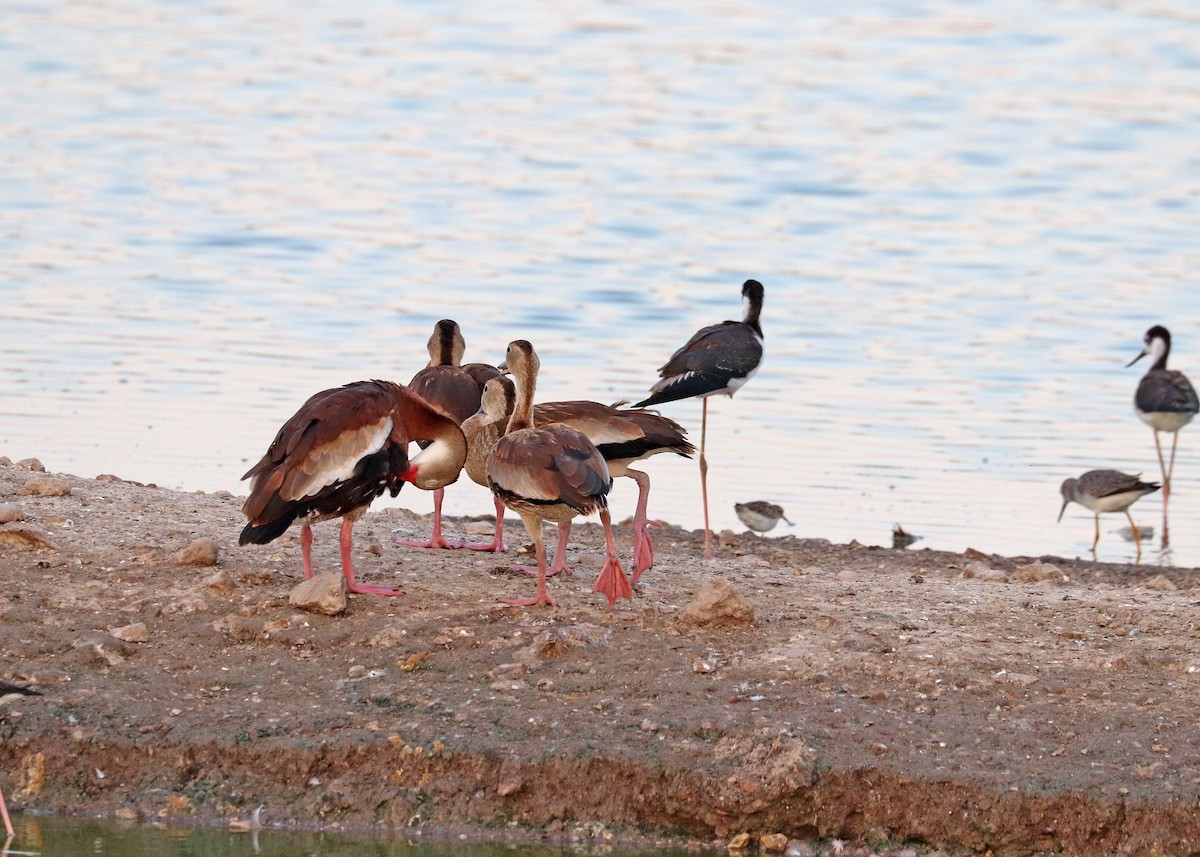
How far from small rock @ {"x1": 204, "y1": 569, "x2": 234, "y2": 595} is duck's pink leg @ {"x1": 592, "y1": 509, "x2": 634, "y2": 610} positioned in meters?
1.57

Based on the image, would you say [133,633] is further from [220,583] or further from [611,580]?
[611,580]

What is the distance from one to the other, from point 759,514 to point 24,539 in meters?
4.71

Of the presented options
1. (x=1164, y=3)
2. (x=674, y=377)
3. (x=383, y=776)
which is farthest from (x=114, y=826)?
(x=1164, y=3)

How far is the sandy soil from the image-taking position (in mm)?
7168

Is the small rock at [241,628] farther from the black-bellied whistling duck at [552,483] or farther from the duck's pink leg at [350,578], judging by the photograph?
the black-bellied whistling duck at [552,483]

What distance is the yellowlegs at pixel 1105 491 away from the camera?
504 inches

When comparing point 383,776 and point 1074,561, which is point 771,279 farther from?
point 383,776

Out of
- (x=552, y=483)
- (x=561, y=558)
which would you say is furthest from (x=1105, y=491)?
(x=552, y=483)

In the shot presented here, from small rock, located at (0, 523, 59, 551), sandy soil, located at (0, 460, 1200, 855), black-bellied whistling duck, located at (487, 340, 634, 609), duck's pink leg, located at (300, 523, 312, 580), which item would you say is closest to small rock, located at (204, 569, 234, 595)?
sandy soil, located at (0, 460, 1200, 855)

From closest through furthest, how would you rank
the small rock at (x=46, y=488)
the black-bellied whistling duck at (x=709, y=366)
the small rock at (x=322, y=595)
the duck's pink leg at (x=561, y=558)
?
the small rock at (x=322, y=595), the duck's pink leg at (x=561, y=558), the small rock at (x=46, y=488), the black-bellied whistling duck at (x=709, y=366)

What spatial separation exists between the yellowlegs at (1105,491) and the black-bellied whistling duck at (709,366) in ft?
7.38

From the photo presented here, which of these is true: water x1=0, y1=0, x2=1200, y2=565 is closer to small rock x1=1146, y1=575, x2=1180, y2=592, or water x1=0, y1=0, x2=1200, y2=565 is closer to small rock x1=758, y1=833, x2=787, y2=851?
small rock x1=1146, y1=575, x2=1180, y2=592

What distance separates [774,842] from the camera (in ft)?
23.5

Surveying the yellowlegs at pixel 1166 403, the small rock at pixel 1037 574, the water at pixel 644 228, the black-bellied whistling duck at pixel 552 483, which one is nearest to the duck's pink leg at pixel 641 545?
the black-bellied whistling duck at pixel 552 483
